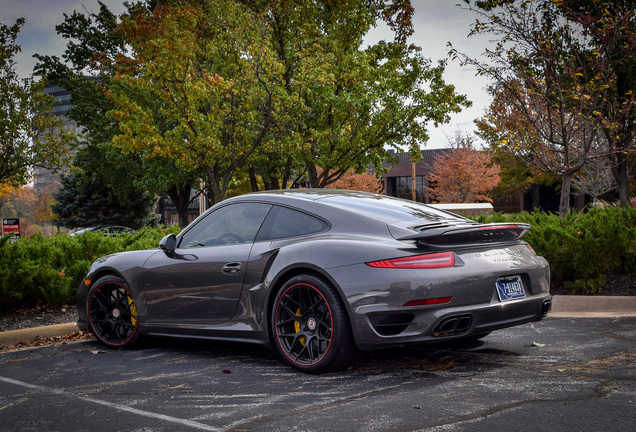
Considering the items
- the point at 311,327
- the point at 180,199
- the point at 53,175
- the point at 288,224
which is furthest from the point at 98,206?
the point at 53,175

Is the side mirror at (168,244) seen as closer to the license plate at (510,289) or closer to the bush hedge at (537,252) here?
the license plate at (510,289)

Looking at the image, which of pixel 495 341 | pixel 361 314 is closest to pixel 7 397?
pixel 361 314

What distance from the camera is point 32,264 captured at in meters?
9.16

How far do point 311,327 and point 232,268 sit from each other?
996mm

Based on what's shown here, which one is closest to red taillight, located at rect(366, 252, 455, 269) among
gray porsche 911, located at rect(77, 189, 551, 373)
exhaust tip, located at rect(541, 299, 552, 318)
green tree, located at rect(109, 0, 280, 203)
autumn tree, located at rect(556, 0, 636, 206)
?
gray porsche 911, located at rect(77, 189, 551, 373)

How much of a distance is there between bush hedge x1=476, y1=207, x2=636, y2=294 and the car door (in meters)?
5.26

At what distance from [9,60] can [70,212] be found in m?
21.1

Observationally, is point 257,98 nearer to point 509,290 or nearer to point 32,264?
point 32,264

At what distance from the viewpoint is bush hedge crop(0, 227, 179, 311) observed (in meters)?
8.88

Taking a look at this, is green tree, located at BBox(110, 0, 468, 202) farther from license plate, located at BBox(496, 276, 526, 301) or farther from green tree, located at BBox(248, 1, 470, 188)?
license plate, located at BBox(496, 276, 526, 301)

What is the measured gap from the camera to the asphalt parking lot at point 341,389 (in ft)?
13.1

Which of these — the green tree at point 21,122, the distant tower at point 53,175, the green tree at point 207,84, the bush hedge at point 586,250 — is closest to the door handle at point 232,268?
the bush hedge at point 586,250

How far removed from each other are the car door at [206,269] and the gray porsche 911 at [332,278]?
0.01m

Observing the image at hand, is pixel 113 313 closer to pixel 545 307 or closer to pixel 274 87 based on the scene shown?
pixel 545 307
